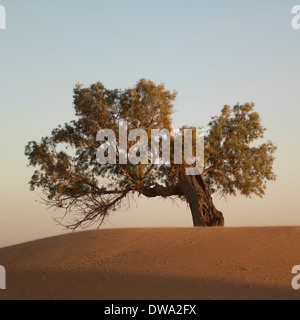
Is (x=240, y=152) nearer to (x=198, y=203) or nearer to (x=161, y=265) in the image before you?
(x=198, y=203)

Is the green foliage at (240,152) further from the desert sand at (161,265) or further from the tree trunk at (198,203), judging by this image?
the desert sand at (161,265)

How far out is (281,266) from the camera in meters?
11.1

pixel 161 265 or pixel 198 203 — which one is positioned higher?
pixel 198 203

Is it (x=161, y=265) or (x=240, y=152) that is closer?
(x=161, y=265)

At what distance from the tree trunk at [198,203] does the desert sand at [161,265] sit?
20.5 feet

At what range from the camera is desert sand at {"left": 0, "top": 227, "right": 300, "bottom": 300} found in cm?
997

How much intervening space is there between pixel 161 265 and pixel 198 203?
10523 mm

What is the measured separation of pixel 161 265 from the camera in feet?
38.3

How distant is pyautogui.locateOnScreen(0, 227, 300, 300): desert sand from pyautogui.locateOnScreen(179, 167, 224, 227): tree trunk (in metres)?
6.24

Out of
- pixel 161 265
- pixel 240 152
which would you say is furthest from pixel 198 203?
pixel 161 265

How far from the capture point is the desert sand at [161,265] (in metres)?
9.97

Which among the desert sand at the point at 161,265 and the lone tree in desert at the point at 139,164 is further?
the lone tree in desert at the point at 139,164

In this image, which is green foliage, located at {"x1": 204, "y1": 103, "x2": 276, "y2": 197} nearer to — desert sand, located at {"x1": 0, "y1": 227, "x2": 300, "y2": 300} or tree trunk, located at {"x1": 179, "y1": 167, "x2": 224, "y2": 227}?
tree trunk, located at {"x1": 179, "y1": 167, "x2": 224, "y2": 227}
